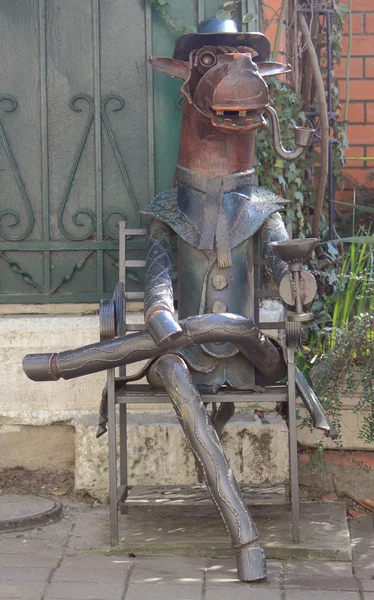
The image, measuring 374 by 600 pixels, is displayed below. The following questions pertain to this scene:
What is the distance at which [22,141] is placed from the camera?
454 centimetres

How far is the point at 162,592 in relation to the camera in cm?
321

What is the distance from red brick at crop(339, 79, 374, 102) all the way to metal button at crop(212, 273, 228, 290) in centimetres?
213

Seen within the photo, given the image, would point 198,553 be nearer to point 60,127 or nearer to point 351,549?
point 351,549

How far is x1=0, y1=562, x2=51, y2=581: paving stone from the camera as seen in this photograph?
335 cm

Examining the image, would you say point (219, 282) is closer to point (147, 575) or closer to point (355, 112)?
point (147, 575)

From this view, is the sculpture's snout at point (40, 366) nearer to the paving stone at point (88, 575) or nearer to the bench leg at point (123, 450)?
the bench leg at point (123, 450)

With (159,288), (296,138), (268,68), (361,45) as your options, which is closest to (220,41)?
(268,68)

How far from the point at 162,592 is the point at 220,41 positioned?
209cm

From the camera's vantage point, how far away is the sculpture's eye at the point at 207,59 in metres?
3.73

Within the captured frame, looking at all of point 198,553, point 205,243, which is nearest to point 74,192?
point 205,243

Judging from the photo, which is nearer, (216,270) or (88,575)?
(88,575)

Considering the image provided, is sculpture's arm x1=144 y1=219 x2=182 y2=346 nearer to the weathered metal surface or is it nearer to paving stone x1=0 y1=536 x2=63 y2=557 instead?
the weathered metal surface

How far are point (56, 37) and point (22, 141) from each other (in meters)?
0.51

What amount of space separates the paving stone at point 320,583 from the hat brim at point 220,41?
2.04 m
